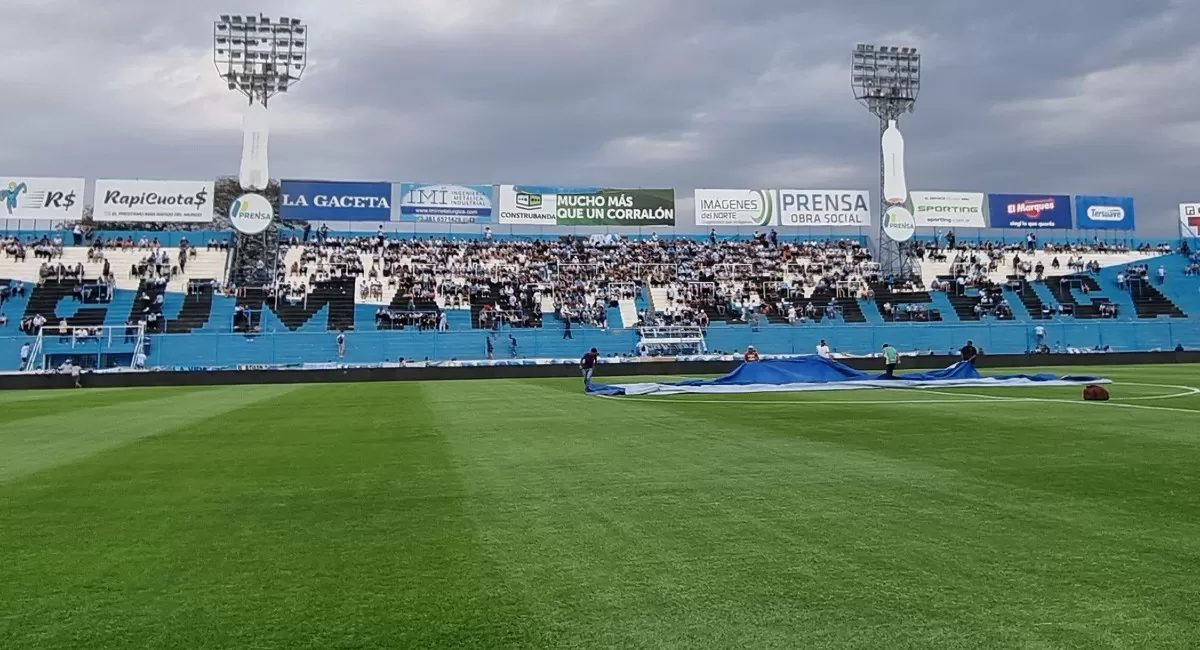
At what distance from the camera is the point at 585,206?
173ft

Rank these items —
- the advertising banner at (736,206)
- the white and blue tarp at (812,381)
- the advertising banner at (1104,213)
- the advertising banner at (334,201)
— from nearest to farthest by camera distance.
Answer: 1. the white and blue tarp at (812,381)
2. the advertising banner at (334,201)
3. the advertising banner at (736,206)
4. the advertising banner at (1104,213)

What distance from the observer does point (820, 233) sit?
187ft

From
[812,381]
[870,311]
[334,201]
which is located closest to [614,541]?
[812,381]

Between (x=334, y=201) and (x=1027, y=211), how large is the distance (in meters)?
45.8

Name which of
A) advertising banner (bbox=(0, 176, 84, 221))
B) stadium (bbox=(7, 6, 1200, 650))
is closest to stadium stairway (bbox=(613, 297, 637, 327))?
stadium (bbox=(7, 6, 1200, 650))

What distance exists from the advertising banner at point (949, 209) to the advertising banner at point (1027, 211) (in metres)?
0.95

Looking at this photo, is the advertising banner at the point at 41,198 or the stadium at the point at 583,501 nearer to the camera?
the stadium at the point at 583,501

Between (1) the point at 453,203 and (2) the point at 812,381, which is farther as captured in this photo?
(1) the point at 453,203

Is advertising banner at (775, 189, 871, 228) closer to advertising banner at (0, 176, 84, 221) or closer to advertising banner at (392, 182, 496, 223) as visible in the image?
advertising banner at (392, 182, 496, 223)

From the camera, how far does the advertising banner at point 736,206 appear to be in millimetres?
53500

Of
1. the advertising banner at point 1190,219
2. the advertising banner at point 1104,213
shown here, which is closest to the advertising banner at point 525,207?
the advertising banner at point 1104,213

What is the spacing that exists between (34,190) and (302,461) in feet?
167

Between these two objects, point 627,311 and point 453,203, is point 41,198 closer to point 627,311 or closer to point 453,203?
point 453,203

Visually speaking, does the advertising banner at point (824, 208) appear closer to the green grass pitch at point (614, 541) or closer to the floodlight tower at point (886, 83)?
the floodlight tower at point (886, 83)
